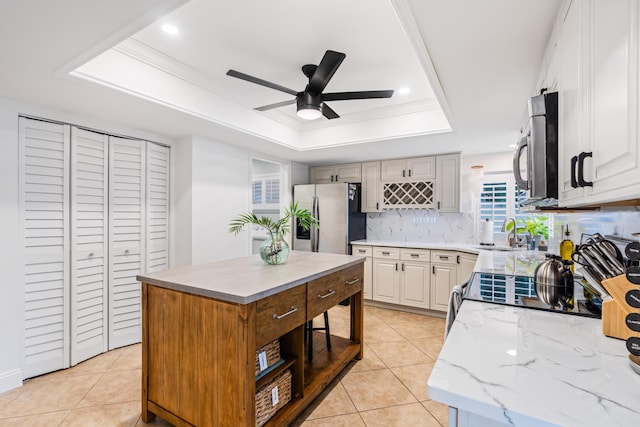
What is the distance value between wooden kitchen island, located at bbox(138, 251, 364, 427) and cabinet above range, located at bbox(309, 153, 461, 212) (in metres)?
2.49

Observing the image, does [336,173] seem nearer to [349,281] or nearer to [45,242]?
[349,281]

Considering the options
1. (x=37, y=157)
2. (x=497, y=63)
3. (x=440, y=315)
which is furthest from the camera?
(x=440, y=315)

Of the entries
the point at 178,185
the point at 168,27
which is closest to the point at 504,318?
the point at 168,27

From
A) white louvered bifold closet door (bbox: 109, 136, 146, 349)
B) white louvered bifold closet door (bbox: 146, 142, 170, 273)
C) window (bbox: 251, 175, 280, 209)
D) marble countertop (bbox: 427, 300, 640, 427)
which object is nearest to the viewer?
marble countertop (bbox: 427, 300, 640, 427)

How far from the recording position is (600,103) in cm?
82

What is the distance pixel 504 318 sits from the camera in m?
1.21

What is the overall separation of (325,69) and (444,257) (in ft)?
9.19

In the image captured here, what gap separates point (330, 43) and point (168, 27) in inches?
42.2

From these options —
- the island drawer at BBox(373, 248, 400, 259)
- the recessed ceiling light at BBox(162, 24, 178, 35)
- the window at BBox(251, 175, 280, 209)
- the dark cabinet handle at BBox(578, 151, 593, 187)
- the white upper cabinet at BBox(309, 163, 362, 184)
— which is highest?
the recessed ceiling light at BBox(162, 24, 178, 35)

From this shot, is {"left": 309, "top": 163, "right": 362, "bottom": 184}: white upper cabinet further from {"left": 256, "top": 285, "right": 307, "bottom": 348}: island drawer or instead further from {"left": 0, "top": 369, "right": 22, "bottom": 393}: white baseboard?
{"left": 0, "top": 369, "right": 22, "bottom": 393}: white baseboard

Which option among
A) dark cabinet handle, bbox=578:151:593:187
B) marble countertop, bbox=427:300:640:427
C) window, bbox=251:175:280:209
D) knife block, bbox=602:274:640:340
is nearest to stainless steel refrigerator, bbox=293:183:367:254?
window, bbox=251:175:280:209

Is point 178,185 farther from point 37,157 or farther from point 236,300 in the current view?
point 236,300

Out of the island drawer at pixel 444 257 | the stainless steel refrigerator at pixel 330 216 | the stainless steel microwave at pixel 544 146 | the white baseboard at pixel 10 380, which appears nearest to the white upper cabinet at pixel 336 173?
the stainless steel refrigerator at pixel 330 216

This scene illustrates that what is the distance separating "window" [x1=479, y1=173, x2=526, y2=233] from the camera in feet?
13.1
